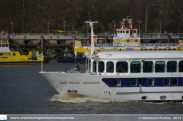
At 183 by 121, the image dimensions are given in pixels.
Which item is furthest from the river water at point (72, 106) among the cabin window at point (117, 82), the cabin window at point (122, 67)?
the cabin window at point (122, 67)

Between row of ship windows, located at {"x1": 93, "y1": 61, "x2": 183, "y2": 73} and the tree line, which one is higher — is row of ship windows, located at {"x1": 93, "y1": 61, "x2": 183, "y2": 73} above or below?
below

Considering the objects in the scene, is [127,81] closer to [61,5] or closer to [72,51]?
[72,51]

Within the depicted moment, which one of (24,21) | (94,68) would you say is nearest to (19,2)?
(24,21)

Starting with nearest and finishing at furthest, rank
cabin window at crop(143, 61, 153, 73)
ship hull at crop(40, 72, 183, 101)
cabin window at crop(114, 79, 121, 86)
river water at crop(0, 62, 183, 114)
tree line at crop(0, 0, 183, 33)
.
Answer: river water at crop(0, 62, 183, 114), ship hull at crop(40, 72, 183, 101), cabin window at crop(114, 79, 121, 86), cabin window at crop(143, 61, 153, 73), tree line at crop(0, 0, 183, 33)

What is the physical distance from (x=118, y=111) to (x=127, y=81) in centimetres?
301

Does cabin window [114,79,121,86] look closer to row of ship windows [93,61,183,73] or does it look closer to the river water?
row of ship windows [93,61,183,73]

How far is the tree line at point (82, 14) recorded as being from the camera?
109 meters

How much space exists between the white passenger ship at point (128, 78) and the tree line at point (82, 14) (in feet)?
246

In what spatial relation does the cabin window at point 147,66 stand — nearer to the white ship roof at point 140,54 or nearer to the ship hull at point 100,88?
the white ship roof at point 140,54

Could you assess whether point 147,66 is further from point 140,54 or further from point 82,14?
point 82,14

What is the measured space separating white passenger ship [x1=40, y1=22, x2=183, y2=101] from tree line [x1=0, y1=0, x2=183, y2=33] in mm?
75015

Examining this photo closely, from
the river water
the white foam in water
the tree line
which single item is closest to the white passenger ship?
the white foam in water

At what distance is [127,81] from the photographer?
3200 centimetres

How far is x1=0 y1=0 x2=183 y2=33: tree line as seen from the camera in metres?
109
